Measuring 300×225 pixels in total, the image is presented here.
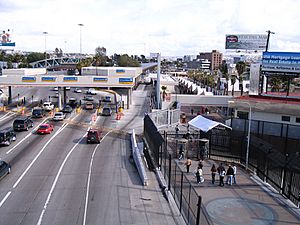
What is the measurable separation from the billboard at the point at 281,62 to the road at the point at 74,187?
649 inches

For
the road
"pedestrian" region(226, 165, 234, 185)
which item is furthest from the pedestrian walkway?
the road

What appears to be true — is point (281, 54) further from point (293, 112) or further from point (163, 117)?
point (163, 117)

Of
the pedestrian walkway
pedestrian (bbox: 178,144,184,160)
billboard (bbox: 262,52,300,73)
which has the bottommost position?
the pedestrian walkway

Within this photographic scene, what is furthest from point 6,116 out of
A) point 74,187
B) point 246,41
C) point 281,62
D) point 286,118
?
point 246,41

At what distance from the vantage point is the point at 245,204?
1795 centimetres

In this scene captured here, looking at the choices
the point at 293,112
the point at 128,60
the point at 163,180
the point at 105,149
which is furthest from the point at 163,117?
the point at 128,60

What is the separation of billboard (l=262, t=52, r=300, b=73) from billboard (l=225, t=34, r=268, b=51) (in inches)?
623

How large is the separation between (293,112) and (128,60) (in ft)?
477

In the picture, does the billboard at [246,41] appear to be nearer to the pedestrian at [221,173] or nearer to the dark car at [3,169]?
the pedestrian at [221,173]

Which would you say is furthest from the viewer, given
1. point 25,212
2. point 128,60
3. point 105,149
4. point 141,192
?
point 128,60

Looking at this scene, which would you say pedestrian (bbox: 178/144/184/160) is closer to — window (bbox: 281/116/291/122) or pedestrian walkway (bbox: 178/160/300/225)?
pedestrian walkway (bbox: 178/160/300/225)

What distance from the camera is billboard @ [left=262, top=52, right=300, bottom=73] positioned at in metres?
35.0

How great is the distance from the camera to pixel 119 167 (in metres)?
24.9

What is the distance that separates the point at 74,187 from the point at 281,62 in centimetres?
2485
